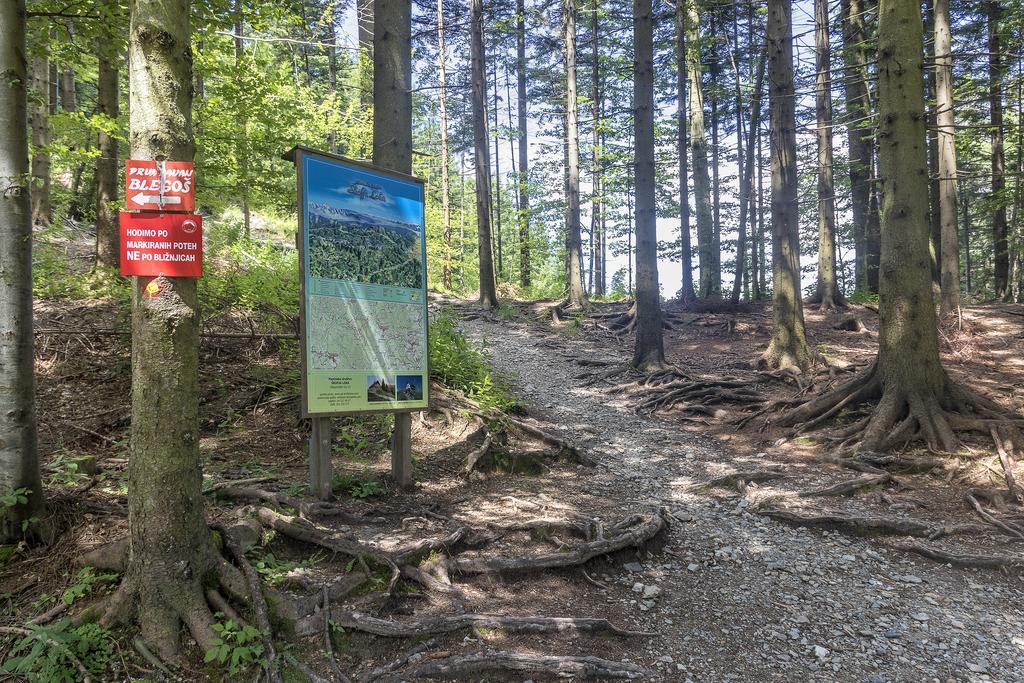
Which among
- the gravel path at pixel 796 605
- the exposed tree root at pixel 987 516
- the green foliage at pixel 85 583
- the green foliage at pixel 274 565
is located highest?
the green foliage at pixel 85 583

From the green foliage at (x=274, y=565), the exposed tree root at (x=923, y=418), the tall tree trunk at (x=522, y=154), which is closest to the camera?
the green foliage at (x=274, y=565)

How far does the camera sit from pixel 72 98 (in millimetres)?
13117

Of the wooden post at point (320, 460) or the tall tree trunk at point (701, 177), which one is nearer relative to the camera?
the wooden post at point (320, 460)

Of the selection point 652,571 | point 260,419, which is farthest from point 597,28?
point 652,571

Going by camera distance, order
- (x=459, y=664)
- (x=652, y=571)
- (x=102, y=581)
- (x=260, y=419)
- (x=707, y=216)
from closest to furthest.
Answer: (x=459, y=664)
(x=102, y=581)
(x=652, y=571)
(x=260, y=419)
(x=707, y=216)

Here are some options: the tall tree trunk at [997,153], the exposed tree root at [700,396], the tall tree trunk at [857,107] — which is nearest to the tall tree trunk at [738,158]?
the tall tree trunk at [857,107]

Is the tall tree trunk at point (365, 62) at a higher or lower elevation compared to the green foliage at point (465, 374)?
higher

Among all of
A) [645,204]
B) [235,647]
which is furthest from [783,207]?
[235,647]

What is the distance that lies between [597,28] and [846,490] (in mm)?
22482

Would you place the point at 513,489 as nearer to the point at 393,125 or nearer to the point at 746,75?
the point at 393,125

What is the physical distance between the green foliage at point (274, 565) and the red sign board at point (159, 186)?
2230mm

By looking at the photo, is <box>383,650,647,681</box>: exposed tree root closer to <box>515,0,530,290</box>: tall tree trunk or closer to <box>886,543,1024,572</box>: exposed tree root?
<box>886,543,1024,572</box>: exposed tree root

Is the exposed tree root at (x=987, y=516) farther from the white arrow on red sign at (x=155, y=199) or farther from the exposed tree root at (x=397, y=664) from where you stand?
the white arrow on red sign at (x=155, y=199)

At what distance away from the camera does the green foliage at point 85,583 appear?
327cm
